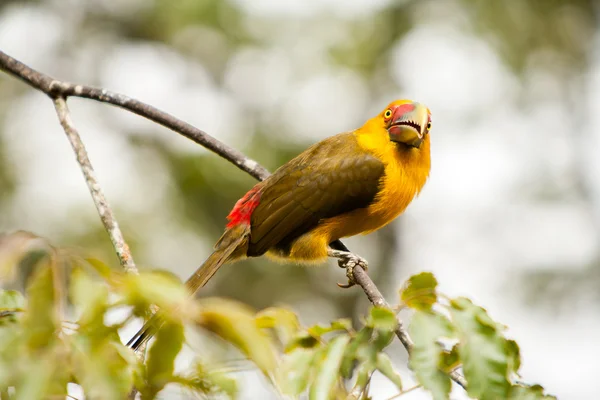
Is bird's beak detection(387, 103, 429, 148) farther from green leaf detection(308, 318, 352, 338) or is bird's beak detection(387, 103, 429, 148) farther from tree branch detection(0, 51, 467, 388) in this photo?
green leaf detection(308, 318, 352, 338)

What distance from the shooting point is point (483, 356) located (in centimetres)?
150

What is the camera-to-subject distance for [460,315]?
1.55 metres

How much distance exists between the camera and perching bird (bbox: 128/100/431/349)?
12.0ft

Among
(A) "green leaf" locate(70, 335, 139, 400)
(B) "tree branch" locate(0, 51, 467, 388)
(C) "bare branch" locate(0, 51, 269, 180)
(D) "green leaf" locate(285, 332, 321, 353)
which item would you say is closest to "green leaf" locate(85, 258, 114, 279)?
(A) "green leaf" locate(70, 335, 139, 400)

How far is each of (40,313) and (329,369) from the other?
0.62m

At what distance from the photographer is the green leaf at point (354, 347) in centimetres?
163

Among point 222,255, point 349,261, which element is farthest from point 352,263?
point 222,255

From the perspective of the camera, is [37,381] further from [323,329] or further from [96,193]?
[96,193]

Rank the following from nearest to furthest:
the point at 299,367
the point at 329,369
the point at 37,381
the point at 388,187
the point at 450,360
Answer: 1. the point at 37,381
2. the point at 329,369
3. the point at 299,367
4. the point at 450,360
5. the point at 388,187

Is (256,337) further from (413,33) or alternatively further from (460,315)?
(413,33)

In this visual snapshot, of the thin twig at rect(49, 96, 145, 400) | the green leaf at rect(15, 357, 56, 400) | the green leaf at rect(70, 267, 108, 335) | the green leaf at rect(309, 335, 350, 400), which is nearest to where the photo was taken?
the green leaf at rect(15, 357, 56, 400)

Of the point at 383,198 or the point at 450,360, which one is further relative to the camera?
the point at 383,198

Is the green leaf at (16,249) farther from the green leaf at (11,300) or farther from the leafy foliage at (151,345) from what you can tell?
the green leaf at (11,300)

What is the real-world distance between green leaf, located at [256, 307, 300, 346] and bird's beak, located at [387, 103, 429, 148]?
210 centimetres
